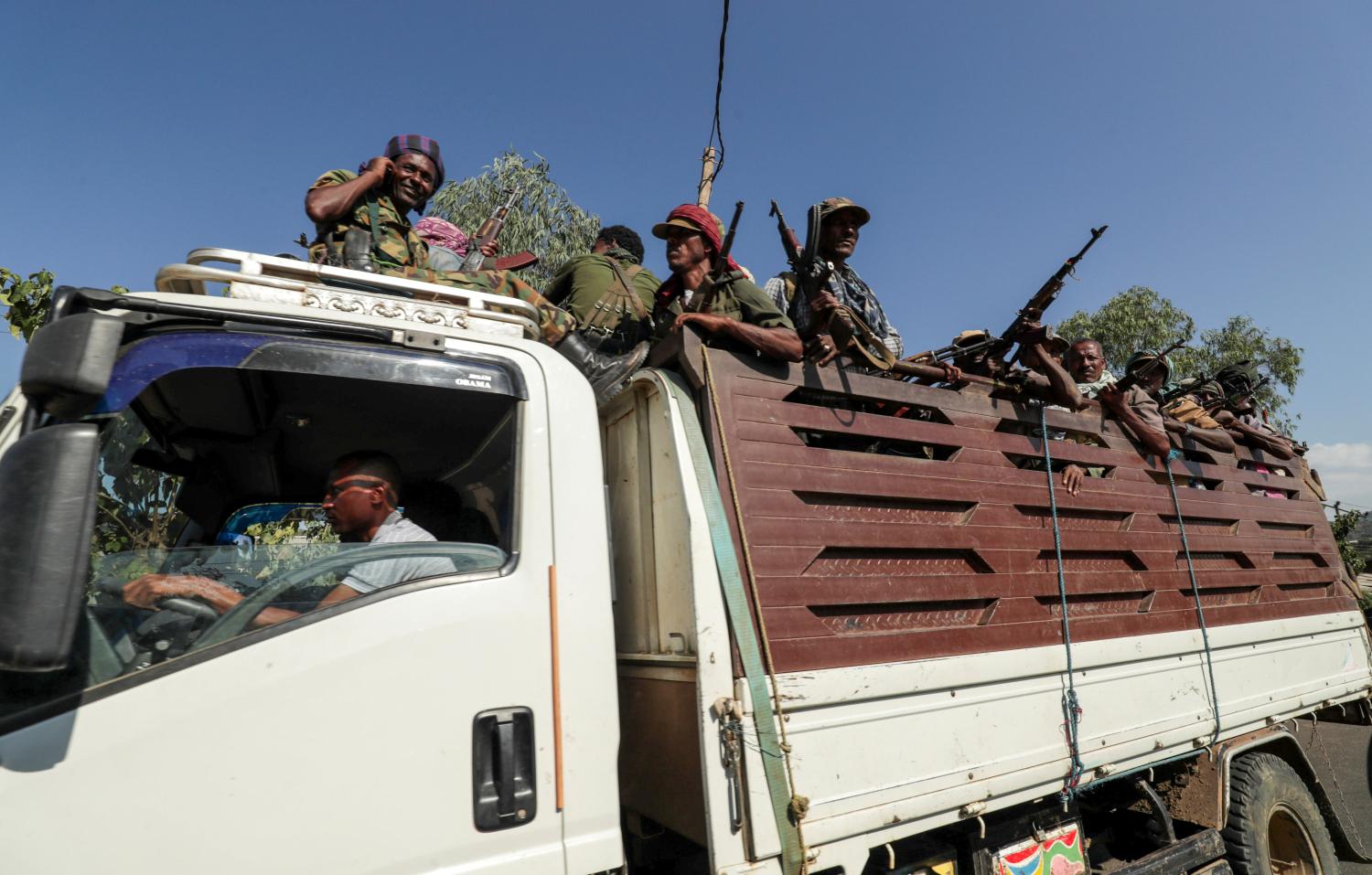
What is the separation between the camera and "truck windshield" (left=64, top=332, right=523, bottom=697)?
4.66ft

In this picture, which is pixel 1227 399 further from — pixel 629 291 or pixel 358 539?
pixel 358 539

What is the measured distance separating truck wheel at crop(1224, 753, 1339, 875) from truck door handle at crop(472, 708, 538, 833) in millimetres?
3087

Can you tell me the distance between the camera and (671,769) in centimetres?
190

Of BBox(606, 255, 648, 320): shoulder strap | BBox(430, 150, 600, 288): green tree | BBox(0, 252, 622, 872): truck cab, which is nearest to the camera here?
BBox(0, 252, 622, 872): truck cab

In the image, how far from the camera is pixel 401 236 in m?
2.85

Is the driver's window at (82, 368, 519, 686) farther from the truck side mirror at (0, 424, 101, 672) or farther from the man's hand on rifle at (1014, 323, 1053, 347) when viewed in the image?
the man's hand on rifle at (1014, 323, 1053, 347)

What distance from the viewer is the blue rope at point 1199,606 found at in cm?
298

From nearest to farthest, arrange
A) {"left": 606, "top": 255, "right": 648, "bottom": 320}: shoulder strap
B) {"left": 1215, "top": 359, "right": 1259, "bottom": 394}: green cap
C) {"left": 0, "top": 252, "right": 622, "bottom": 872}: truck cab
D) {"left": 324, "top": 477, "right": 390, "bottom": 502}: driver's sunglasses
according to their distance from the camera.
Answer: {"left": 0, "top": 252, "right": 622, "bottom": 872}: truck cab → {"left": 324, "top": 477, "right": 390, "bottom": 502}: driver's sunglasses → {"left": 606, "top": 255, "right": 648, "bottom": 320}: shoulder strap → {"left": 1215, "top": 359, "right": 1259, "bottom": 394}: green cap

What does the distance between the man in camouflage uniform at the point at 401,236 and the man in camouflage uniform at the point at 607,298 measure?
316 millimetres

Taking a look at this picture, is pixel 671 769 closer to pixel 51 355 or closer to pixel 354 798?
pixel 354 798

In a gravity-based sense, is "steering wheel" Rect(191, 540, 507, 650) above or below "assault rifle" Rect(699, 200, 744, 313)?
below

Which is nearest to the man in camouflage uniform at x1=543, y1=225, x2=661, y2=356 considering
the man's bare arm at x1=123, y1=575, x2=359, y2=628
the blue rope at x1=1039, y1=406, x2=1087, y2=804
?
the man's bare arm at x1=123, y1=575, x2=359, y2=628

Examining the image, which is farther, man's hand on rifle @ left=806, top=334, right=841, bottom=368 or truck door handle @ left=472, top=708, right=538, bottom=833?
man's hand on rifle @ left=806, top=334, right=841, bottom=368

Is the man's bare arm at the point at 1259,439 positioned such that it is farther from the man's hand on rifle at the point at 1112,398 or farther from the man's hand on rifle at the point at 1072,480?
the man's hand on rifle at the point at 1072,480
